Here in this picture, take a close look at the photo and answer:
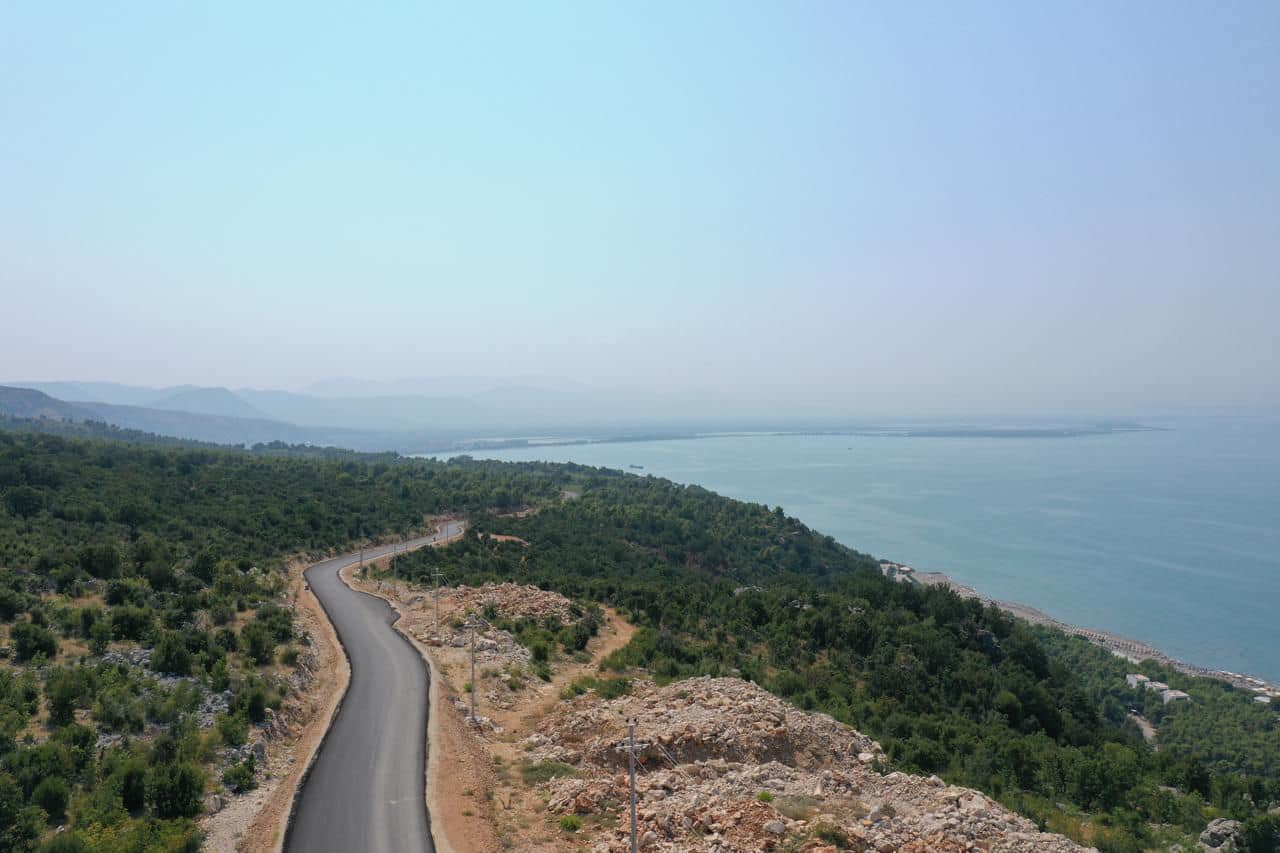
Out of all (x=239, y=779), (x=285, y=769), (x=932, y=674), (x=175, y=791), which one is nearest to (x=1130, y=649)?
(x=932, y=674)

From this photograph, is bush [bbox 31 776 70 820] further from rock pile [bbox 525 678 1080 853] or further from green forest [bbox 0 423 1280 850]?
rock pile [bbox 525 678 1080 853]

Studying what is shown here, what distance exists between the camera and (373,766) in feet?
53.4

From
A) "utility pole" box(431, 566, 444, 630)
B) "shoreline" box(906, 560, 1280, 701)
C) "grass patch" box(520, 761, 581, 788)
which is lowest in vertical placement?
"shoreline" box(906, 560, 1280, 701)

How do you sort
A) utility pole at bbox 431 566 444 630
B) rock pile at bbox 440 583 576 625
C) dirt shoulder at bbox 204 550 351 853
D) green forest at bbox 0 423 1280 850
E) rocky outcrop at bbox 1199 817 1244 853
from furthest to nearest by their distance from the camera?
rock pile at bbox 440 583 576 625
utility pole at bbox 431 566 444 630
green forest at bbox 0 423 1280 850
rocky outcrop at bbox 1199 817 1244 853
dirt shoulder at bbox 204 550 351 853

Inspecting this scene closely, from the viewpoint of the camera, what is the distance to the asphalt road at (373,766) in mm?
13203

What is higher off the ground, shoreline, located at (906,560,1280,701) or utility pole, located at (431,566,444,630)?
utility pole, located at (431,566,444,630)

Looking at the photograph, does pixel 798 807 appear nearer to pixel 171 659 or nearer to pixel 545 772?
pixel 545 772

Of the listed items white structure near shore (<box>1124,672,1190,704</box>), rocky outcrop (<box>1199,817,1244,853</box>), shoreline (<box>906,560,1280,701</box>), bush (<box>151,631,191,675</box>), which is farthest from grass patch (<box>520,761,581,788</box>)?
white structure near shore (<box>1124,672,1190,704</box>)

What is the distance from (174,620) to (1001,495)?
593 ft

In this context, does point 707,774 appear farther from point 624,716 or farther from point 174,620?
point 174,620

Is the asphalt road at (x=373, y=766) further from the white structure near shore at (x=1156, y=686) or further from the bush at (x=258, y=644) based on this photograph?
the white structure near shore at (x=1156, y=686)

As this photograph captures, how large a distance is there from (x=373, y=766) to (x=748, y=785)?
9133 millimetres

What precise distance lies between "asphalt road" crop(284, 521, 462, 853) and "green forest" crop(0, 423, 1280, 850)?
1925 millimetres

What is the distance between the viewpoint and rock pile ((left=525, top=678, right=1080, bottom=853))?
1212 cm
